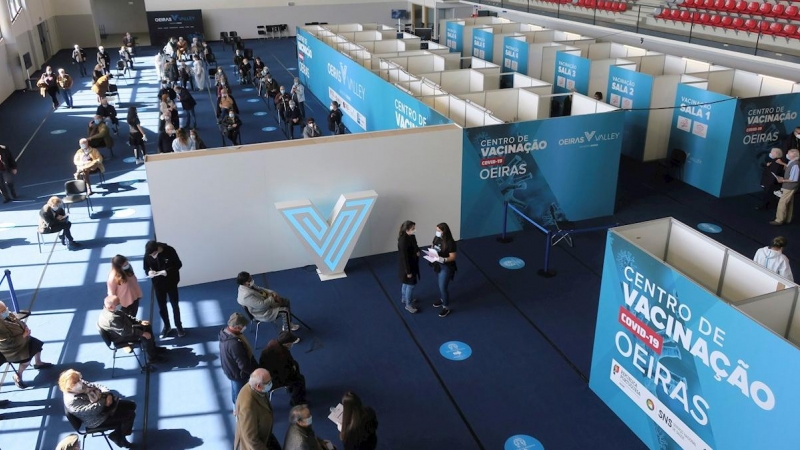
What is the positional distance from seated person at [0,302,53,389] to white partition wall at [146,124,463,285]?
226cm

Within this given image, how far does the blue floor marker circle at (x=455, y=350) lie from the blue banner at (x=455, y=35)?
1704cm

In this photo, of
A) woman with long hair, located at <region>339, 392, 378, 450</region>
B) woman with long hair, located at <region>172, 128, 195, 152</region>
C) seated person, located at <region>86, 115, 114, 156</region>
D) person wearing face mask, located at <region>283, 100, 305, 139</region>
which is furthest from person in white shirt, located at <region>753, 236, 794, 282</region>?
seated person, located at <region>86, 115, 114, 156</region>

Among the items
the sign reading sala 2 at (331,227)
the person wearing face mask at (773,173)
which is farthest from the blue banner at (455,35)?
the sign reading sala 2 at (331,227)

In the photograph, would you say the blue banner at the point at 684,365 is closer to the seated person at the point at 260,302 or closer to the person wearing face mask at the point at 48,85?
the seated person at the point at 260,302

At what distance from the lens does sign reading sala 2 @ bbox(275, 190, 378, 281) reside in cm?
865

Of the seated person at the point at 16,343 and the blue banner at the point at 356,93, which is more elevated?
the blue banner at the point at 356,93

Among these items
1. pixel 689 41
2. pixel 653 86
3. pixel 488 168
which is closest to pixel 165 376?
pixel 488 168

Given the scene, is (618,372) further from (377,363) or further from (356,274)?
(356,274)

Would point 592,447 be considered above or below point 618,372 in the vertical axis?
below

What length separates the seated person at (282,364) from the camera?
5.99 meters

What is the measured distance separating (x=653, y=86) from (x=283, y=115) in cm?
818

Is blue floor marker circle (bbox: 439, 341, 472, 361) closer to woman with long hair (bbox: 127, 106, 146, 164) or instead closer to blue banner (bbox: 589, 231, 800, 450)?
blue banner (bbox: 589, 231, 800, 450)

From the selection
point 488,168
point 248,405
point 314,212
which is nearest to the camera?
point 248,405

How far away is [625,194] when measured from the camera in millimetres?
11648
